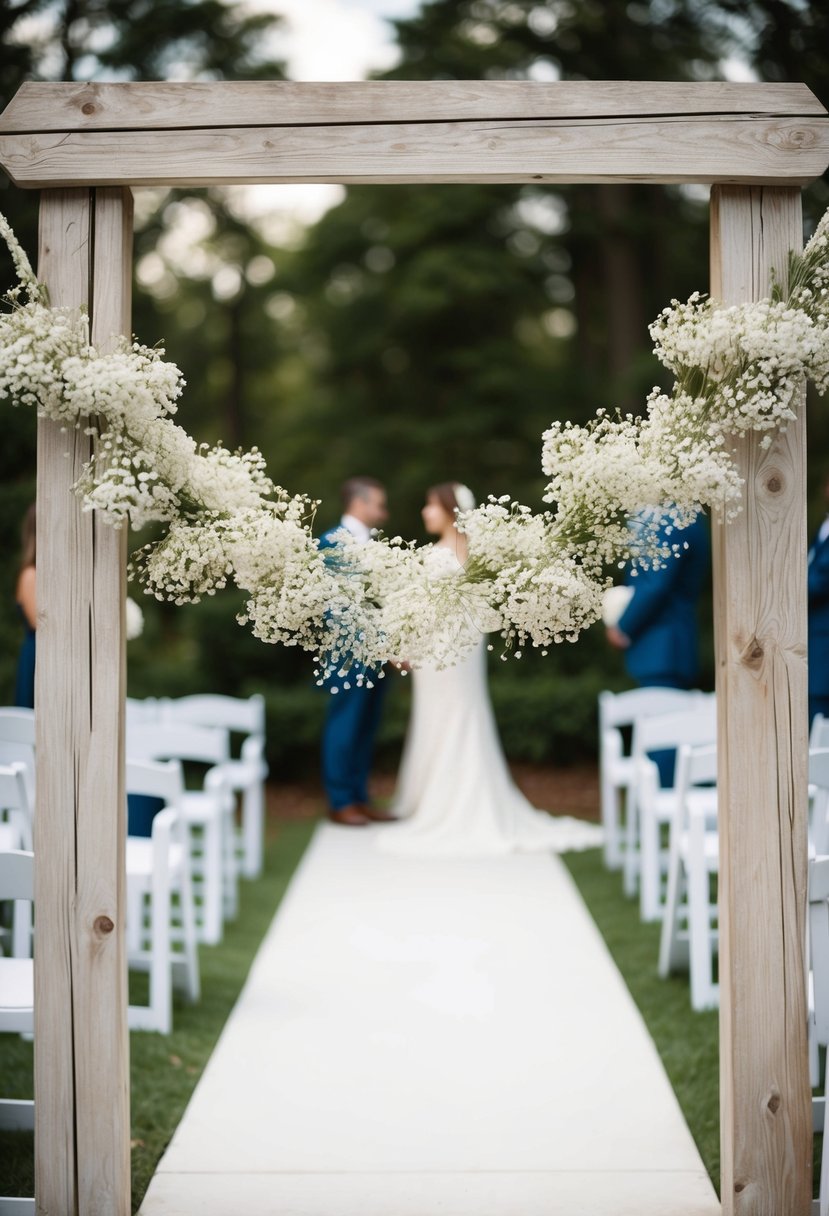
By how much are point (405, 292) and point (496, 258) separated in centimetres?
115

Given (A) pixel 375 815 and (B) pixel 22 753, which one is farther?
(A) pixel 375 815

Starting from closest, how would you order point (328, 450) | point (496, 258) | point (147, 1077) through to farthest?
1. point (147, 1077)
2. point (496, 258)
3. point (328, 450)

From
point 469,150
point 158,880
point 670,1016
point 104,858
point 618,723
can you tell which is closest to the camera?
point 469,150

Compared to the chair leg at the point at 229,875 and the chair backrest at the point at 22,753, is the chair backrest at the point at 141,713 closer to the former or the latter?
the chair leg at the point at 229,875

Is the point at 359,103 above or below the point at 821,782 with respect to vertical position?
above

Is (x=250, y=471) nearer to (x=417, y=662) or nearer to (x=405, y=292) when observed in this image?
(x=417, y=662)

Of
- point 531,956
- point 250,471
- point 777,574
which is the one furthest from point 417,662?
point 531,956

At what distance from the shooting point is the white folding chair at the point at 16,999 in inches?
129

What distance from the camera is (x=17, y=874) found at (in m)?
3.29

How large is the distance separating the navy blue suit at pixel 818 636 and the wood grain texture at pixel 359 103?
3.59 m

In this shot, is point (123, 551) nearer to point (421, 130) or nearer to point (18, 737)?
point (421, 130)

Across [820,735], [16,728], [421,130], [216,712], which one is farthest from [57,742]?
[216,712]

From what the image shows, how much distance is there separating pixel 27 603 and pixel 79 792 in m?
3.34

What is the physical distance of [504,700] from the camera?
11.4m
